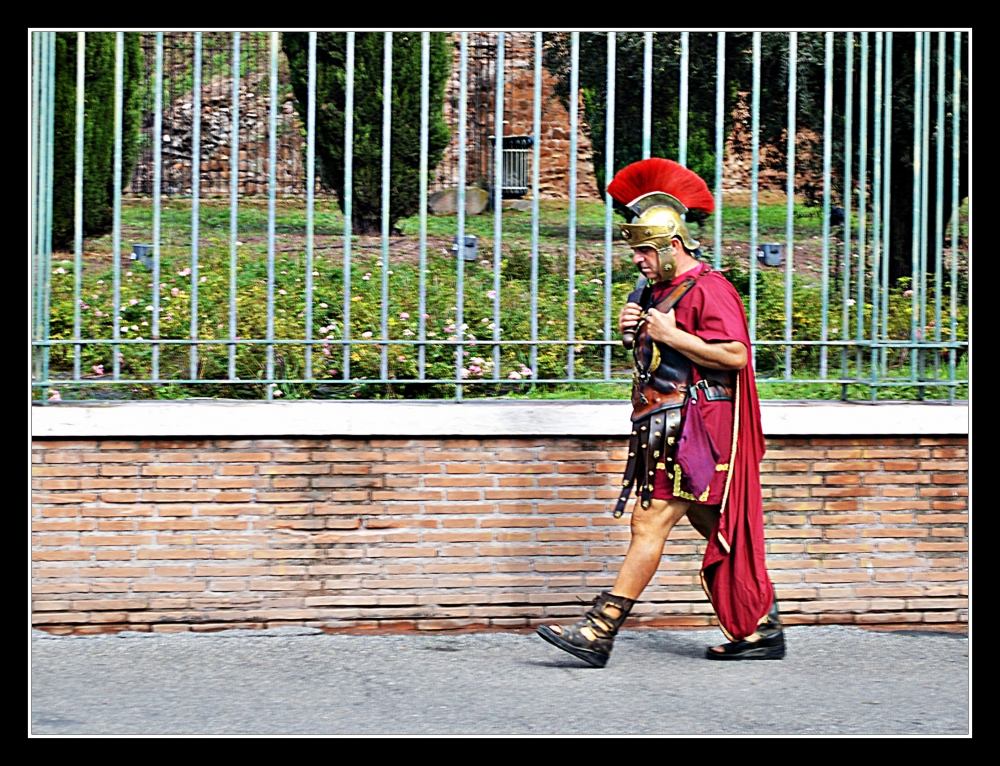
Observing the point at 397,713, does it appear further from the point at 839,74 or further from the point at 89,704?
the point at 839,74

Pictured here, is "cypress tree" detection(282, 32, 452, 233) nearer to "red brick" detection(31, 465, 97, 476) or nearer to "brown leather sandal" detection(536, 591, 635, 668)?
"red brick" detection(31, 465, 97, 476)

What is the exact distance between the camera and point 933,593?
600 centimetres

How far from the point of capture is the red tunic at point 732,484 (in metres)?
5.12

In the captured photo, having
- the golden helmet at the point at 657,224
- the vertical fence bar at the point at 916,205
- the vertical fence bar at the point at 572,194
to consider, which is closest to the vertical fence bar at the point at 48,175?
the vertical fence bar at the point at 572,194

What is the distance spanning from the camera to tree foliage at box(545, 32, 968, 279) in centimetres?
712

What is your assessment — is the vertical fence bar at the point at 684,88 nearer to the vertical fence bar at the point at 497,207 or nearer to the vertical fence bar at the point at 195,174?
the vertical fence bar at the point at 497,207

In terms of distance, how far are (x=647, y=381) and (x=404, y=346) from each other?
4.73 ft

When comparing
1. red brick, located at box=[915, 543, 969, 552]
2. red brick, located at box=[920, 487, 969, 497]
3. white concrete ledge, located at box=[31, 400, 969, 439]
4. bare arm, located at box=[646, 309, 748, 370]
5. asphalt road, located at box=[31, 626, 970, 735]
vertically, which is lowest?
asphalt road, located at box=[31, 626, 970, 735]

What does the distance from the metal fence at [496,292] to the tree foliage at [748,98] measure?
341 millimetres

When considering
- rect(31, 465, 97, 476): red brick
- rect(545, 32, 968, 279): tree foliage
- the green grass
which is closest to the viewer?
rect(31, 465, 97, 476): red brick

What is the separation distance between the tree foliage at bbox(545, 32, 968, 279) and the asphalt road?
2175 millimetres

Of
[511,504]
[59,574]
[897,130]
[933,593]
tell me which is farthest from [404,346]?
[897,130]

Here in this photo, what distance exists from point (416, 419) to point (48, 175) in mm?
1985

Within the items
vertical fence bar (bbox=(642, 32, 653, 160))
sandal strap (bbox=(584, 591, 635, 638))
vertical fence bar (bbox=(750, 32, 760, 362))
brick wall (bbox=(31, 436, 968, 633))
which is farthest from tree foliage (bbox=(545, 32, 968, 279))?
sandal strap (bbox=(584, 591, 635, 638))
